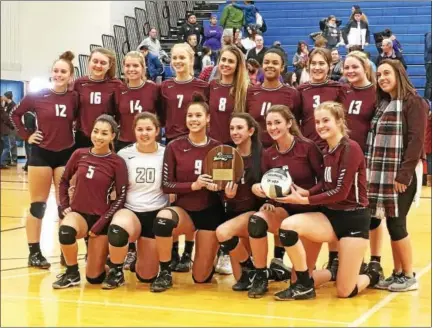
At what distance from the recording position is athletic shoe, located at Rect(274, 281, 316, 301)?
4293mm

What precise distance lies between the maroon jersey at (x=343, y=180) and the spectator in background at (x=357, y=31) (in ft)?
31.4

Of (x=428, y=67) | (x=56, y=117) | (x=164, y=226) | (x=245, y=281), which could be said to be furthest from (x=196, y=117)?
(x=428, y=67)

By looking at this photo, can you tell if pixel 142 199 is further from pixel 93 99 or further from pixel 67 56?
pixel 67 56

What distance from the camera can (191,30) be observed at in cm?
1446

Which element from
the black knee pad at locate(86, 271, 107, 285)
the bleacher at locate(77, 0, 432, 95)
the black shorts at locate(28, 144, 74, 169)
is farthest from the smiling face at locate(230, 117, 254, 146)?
the bleacher at locate(77, 0, 432, 95)

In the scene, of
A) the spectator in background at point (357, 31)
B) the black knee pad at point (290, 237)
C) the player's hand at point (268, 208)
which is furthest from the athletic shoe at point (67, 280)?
the spectator in background at point (357, 31)

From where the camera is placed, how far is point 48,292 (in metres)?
4.46

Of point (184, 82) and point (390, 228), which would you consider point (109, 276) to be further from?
point (390, 228)

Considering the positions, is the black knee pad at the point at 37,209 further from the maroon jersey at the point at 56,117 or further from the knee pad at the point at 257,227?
the knee pad at the point at 257,227

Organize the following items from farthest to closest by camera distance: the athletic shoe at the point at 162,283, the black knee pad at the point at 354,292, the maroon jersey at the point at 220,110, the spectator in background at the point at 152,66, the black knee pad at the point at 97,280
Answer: the spectator in background at the point at 152,66 < the maroon jersey at the point at 220,110 < the black knee pad at the point at 97,280 < the athletic shoe at the point at 162,283 < the black knee pad at the point at 354,292

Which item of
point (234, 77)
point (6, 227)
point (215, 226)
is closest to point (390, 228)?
point (215, 226)

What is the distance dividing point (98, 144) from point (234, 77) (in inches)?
41.3

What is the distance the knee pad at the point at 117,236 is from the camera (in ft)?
14.8

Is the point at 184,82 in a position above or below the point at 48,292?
above
